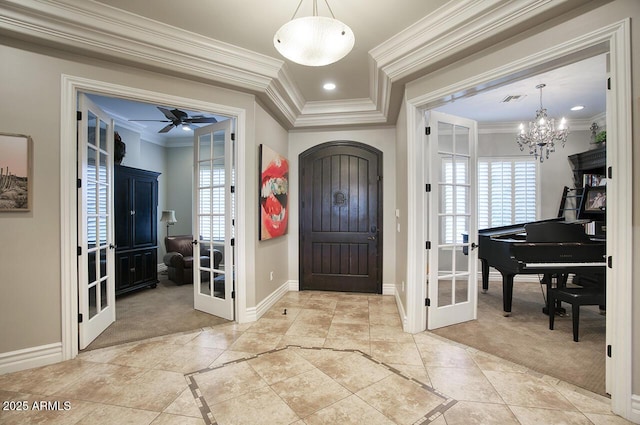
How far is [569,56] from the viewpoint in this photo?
6.57ft

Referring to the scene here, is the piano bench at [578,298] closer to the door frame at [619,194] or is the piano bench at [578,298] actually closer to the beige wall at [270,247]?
the door frame at [619,194]

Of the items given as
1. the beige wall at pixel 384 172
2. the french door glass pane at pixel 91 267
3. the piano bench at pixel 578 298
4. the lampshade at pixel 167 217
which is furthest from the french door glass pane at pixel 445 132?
the lampshade at pixel 167 217

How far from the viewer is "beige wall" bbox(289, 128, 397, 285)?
4590mm

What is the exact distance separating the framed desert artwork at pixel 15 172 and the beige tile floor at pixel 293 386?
134 centimetres

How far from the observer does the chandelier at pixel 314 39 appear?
186 cm

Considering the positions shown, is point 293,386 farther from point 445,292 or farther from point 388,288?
point 388,288

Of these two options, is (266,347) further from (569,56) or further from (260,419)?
(569,56)

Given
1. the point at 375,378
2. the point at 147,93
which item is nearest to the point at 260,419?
the point at 375,378

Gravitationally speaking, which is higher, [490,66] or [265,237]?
[490,66]

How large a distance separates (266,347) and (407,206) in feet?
6.61

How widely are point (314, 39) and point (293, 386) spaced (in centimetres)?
243

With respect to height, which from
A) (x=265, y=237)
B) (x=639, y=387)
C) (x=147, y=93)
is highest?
(x=147, y=93)

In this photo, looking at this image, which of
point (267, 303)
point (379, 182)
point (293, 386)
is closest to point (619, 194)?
point (293, 386)

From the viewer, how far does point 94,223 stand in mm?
2873
